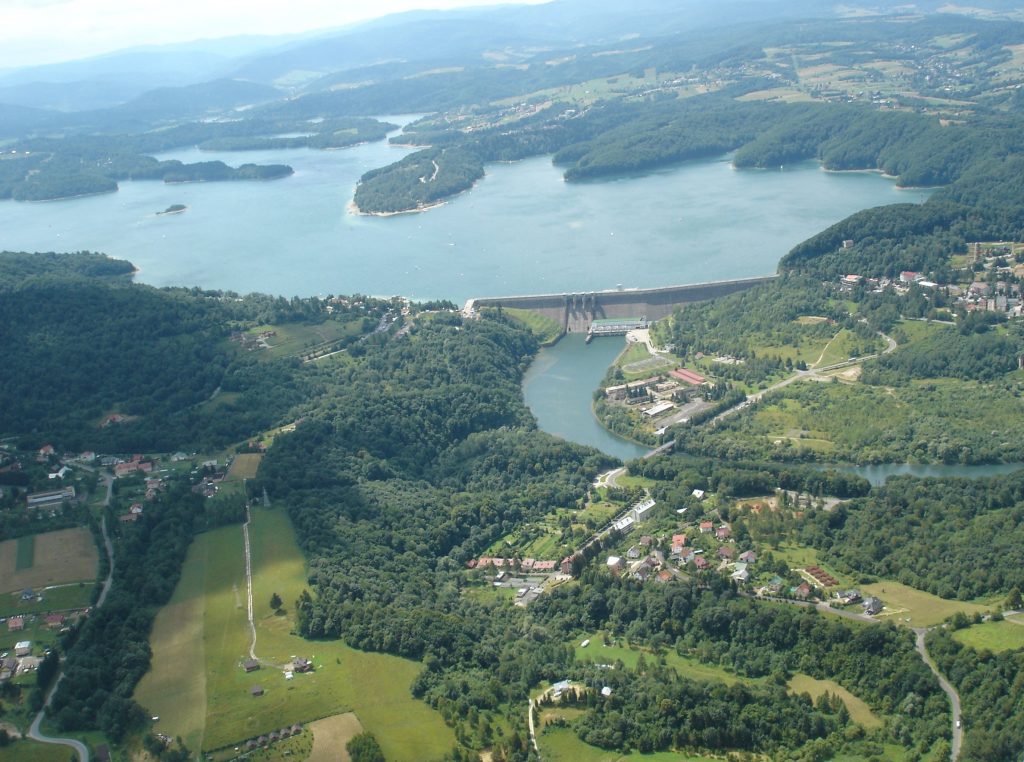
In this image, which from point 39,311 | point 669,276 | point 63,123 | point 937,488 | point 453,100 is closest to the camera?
point 937,488

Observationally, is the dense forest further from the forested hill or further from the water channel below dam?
the forested hill

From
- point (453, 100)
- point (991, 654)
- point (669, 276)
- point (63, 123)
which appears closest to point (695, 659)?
point (991, 654)

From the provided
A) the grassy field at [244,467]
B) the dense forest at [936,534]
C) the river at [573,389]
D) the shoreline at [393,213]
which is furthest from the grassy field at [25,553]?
the shoreline at [393,213]

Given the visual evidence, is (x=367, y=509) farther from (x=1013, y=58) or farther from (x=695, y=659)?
(x=1013, y=58)

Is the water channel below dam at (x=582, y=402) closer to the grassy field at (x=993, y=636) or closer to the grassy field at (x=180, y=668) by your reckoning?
the grassy field at (x=993, y=636)

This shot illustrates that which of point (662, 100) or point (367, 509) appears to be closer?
point (367, 509)

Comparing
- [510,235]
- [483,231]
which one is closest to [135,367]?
[510,235]

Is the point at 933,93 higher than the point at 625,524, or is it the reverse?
the point at 933,93

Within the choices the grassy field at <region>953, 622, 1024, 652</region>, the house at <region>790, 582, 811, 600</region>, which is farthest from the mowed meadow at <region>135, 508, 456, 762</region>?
the grassy field at <region>953, 622, 1024, 652</region>

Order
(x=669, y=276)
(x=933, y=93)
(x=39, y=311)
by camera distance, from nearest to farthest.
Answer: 1. (x=39, y=311)
2. (x=669, y=276)
3. (x=933, y=93)
